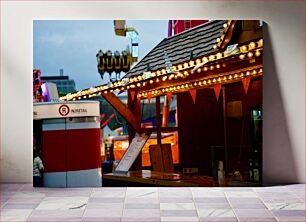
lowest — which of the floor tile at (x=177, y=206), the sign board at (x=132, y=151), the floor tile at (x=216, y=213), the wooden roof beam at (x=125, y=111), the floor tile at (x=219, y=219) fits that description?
the floor tile at (x=219, y=219)

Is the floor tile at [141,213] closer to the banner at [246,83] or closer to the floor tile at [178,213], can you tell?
the floor tile at [178,213]

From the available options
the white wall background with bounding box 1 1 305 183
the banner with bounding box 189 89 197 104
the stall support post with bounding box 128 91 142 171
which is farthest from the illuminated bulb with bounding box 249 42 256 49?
the stall support post with bounding box 128 91 142 171

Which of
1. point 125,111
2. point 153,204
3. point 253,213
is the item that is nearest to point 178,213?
point 153,204

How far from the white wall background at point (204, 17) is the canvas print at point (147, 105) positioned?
9 centimetres

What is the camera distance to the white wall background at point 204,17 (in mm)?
4297

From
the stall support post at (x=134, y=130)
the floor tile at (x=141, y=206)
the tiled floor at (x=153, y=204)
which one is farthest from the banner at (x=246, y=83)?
the floor tile at (x=141, y=206)

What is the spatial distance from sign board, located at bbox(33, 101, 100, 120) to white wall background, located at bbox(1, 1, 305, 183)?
174 mm

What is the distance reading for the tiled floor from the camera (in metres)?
3.22

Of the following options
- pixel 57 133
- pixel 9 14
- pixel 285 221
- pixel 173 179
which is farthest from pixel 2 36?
pixel 285 221

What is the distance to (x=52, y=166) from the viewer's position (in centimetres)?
450

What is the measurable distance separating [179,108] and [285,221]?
1811 mm

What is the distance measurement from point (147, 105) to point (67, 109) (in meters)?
0.79

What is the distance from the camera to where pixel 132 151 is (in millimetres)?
4609

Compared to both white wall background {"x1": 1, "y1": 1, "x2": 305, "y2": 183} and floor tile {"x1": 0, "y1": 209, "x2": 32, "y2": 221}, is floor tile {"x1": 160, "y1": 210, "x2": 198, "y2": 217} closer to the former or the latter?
floor tile {"x1": 0, "y1": 209, "x2": 32, "y2": 221}
